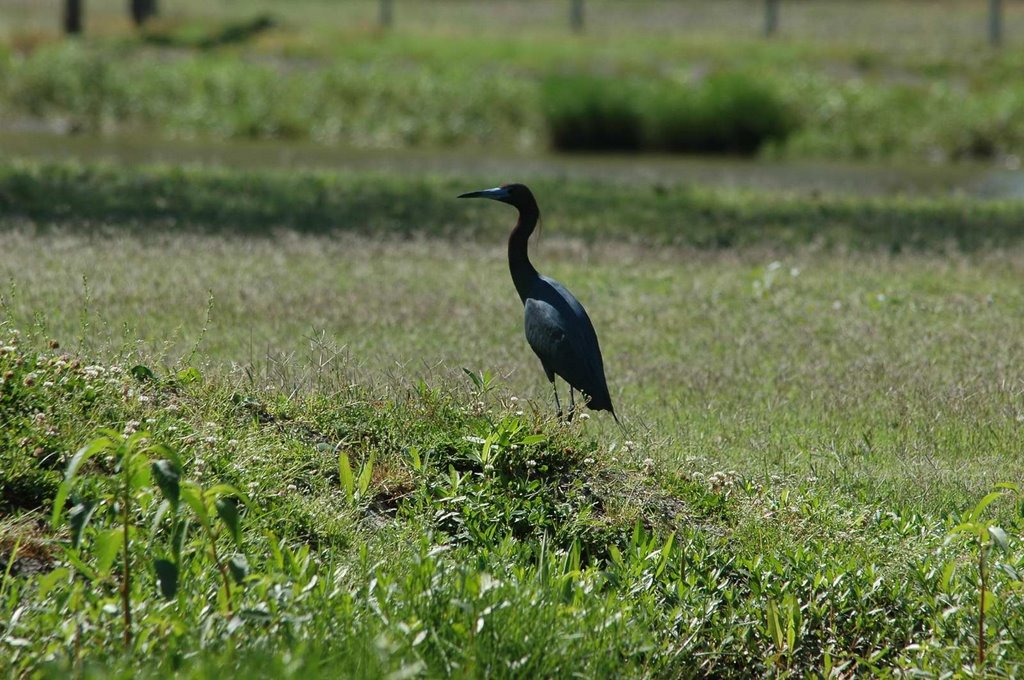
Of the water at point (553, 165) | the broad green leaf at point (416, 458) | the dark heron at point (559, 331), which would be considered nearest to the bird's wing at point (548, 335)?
the dark heron at point (559, 331)

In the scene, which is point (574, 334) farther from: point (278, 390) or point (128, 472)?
point (128, 472)

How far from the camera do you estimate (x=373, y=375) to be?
6.91m

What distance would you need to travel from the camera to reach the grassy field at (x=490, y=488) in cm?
452

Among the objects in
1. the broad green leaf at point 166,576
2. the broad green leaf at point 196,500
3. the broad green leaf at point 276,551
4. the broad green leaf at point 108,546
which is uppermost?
the broad green leaf at point 196,500

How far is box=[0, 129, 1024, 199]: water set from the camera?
19797 millimetres

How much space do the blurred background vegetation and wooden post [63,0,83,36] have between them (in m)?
0.18

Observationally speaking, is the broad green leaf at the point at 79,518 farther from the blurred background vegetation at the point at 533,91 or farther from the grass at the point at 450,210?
the blurred background vegetation at the point at 533,91

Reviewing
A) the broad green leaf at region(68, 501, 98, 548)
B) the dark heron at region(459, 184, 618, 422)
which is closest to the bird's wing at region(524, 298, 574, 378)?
the dark heron at region(459, 184, 618, 422)

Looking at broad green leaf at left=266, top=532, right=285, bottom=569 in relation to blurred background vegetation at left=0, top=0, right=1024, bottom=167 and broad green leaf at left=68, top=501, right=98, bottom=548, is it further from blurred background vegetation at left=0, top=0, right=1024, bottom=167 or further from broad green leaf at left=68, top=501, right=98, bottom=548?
blurred background vegetation at left=0, top=0, right=1024, bottom=167

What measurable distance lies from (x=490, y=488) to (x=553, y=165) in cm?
1682

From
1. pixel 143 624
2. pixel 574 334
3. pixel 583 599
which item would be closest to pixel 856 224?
pixel 574 334

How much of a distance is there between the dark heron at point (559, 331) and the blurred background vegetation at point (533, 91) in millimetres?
17418

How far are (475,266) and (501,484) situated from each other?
6.10m

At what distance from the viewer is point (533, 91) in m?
25.8
